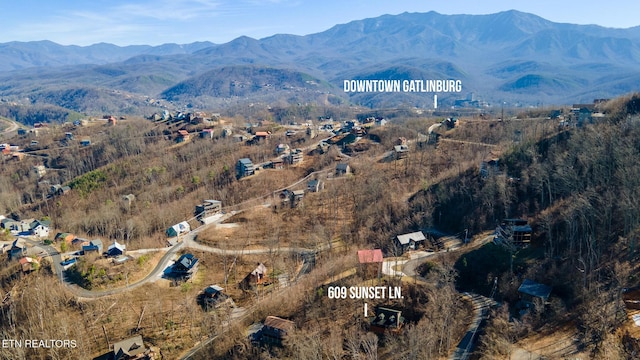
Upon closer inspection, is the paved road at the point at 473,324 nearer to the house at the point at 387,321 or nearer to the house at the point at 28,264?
the house at the point at 387,321

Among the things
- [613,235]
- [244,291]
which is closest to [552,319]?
[613,235]

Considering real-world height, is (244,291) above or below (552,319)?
below

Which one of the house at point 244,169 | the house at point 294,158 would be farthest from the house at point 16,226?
the house at point 294,158

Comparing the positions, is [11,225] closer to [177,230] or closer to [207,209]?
[177,230]

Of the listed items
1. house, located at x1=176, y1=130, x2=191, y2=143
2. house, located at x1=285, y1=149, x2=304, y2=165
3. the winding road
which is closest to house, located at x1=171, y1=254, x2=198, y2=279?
the winding road

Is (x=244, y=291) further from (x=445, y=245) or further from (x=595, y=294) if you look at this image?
(x=595, y=294)

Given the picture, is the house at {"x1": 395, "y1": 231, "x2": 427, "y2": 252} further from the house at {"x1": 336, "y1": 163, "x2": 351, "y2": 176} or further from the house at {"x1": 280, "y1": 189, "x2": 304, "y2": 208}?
the house at {"x1": 336, "y1": 163, "x2": 351, "y2": 176}
